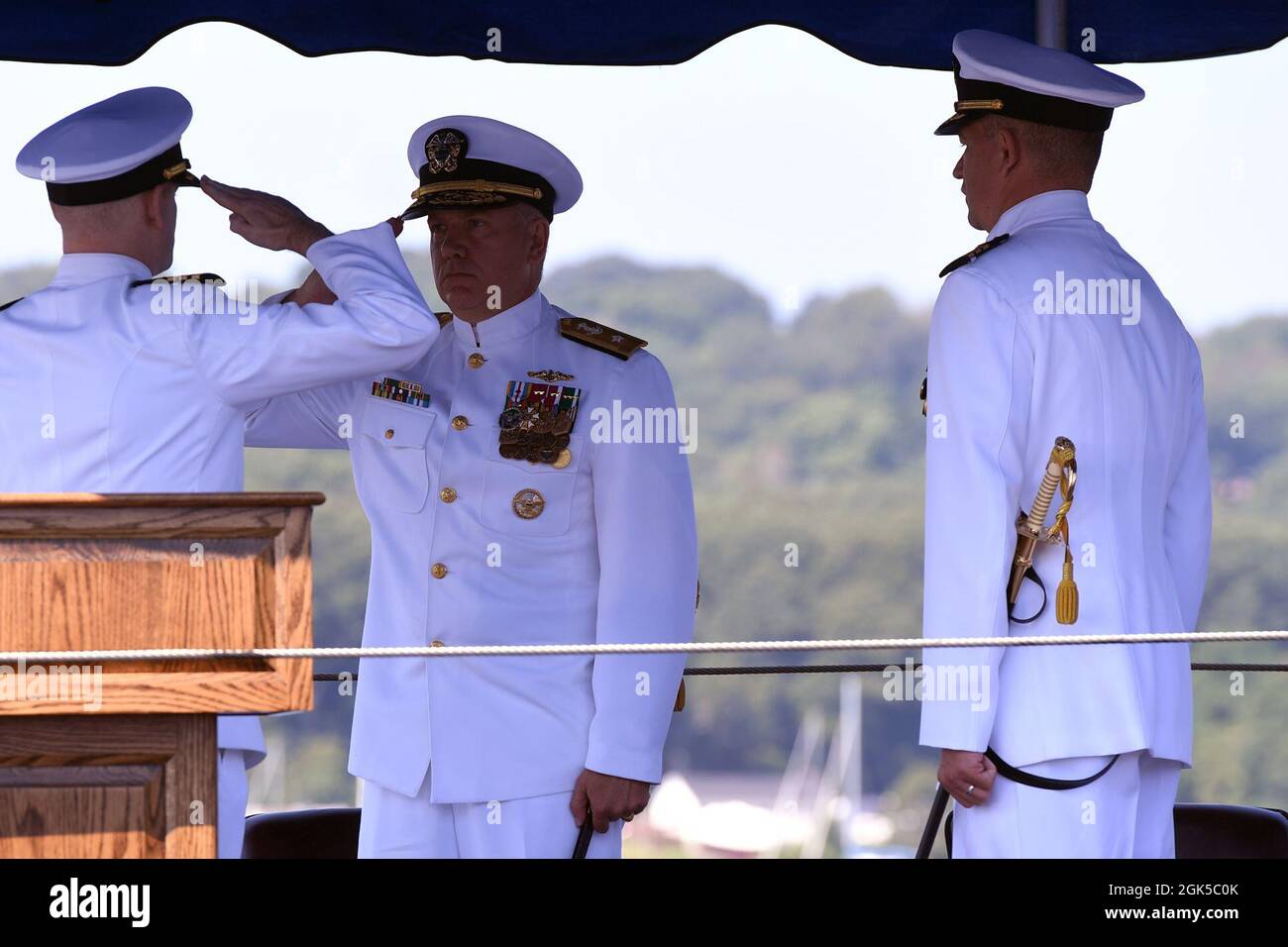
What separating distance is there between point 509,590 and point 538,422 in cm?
32

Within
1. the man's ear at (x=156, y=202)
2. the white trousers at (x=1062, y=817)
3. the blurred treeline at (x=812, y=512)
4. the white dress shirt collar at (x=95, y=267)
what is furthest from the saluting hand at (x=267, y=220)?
the blurred treeline at (x=812, y=512)

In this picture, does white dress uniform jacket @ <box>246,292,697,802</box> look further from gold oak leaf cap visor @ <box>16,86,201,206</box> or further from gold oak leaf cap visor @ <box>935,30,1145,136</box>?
gold oak leaf cap visor @ <box>935,30,1145,136</box>

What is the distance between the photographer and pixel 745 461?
73375 millimetres

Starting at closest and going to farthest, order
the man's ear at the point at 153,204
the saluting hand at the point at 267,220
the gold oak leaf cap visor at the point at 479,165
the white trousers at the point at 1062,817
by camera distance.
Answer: the white trousers at the point at 1062,817 → the man's ear at the point at 153,204 → the saluting hand at the point at 267,220 → the gold oak leaf cap visor at the point at 479,165

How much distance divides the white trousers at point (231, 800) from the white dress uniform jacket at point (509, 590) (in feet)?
1.26

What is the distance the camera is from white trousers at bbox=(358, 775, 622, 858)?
384cm

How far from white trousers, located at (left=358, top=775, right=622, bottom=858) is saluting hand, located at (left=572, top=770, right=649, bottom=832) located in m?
0.03

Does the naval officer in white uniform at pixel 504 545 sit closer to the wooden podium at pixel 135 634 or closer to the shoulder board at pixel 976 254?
the shoulder board at pixel 976 254

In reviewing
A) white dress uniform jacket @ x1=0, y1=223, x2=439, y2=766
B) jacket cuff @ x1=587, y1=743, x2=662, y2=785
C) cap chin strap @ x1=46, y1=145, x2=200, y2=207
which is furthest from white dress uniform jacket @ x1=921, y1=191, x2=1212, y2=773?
cap chin strap @ x1=46, y1=145, x2=200, y2=207

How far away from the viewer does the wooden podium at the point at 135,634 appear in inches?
113

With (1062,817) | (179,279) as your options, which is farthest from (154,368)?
(1062,817)

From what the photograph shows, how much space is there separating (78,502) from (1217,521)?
62.5 metres

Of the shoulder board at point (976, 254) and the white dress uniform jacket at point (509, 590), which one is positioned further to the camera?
the white dress uniform jacket at point (509, 590)
